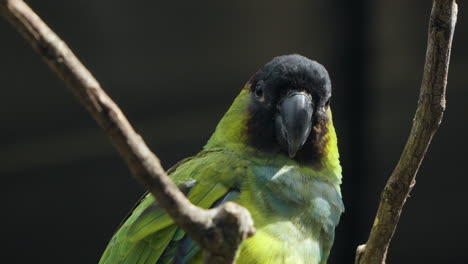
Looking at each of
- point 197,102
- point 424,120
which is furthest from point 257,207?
point 197,102

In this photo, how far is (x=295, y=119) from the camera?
2.35m

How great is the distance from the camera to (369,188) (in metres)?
4.83

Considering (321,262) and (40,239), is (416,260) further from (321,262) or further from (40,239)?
(321,262)

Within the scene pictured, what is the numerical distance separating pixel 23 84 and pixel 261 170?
104 inches

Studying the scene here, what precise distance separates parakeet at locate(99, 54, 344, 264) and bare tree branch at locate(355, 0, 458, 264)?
0.36 metres

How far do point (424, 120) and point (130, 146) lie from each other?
32.2 inches

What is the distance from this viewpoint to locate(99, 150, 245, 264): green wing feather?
91.8 inches

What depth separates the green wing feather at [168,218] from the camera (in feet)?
7.65

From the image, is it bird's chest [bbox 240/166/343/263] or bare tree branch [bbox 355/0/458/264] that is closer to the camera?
bare tree branch [bbox 355/0/458/264]

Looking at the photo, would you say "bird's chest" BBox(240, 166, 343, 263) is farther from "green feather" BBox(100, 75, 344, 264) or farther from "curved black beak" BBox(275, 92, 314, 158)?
"curved black beak" BBox(275, 92, 314, 158)

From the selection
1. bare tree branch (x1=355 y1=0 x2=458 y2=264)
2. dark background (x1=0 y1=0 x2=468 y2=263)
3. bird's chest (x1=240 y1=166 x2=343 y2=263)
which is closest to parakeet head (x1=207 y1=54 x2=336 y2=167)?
bird's chest (x1=240 y1=166 x2=343 y2=263)

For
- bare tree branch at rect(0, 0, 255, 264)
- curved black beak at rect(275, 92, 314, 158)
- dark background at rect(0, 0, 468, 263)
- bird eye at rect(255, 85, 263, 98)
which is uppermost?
bare tree branch at rect(0, 0, 255, 264)

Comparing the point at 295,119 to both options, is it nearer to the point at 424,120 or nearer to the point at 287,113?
the point at 287,113

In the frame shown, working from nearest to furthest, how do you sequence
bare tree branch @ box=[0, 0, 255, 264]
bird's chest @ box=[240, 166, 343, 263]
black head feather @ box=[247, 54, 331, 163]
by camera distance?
1. bare tree branch @ box=[0, 0, 255, 264]
2. bird's chest @ box=[240, 166, 343, 263]
3. black head feather @ box=[247, 54, 331, 163]
